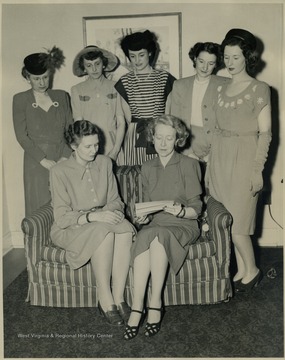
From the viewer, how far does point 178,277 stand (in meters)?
2.76

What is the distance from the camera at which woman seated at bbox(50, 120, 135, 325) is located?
2.69 metres

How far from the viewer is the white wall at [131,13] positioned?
144 inches

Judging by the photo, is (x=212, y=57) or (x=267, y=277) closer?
(x=212, y=57)

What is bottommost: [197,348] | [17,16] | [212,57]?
[197,348]

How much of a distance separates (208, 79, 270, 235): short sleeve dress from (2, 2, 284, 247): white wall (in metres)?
0.82

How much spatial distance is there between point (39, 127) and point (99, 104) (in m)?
0.53

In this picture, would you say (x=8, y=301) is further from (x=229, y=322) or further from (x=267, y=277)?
(x=267, y=277)

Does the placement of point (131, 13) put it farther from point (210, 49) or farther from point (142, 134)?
point (142, 134)

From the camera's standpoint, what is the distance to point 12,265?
3.75 metres

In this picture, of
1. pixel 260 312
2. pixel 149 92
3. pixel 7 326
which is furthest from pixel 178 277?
pixel 149 92

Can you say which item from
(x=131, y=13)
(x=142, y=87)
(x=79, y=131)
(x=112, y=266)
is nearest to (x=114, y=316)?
(x=112, y=266)

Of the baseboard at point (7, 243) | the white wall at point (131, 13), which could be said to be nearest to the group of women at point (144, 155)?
the white wall at point (131, 13)

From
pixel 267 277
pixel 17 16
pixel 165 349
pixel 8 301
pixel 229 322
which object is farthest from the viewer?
pixel 17 16

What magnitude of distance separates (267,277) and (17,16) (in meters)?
3.04
